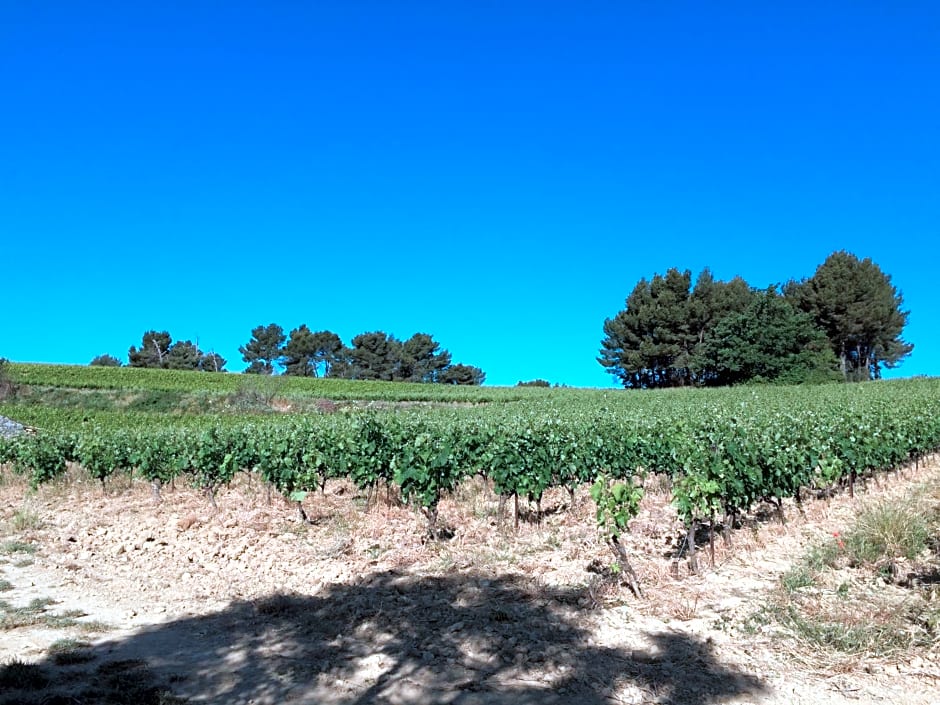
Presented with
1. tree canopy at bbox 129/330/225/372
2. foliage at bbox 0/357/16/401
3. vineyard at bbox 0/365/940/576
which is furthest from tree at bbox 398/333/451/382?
vineyard at bbox 0/365/940/576

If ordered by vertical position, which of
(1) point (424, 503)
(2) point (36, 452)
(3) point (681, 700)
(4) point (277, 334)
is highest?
(4) point (277, 334)

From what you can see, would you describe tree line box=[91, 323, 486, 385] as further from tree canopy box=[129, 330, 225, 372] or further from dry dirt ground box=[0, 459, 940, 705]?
dry dirt ground box=[0, 459, 940, 705]

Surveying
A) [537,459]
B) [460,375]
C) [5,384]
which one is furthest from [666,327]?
[537,459]

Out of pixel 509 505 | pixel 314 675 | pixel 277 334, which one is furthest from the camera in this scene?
pixel 277 334

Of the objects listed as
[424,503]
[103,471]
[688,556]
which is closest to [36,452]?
[103,471]

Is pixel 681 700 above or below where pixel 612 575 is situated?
below

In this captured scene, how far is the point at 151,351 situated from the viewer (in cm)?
9344

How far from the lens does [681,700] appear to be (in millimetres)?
4320

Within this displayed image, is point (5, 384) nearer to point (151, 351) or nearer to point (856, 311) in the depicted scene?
point (151, 351)

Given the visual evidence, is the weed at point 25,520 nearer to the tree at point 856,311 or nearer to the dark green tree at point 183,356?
the tree at point 856,311

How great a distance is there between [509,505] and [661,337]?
6275 centimetres

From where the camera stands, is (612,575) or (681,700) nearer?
(681,700)

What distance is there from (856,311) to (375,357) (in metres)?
59.8

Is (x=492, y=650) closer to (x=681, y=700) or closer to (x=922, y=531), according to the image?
(x=681, y=700)
